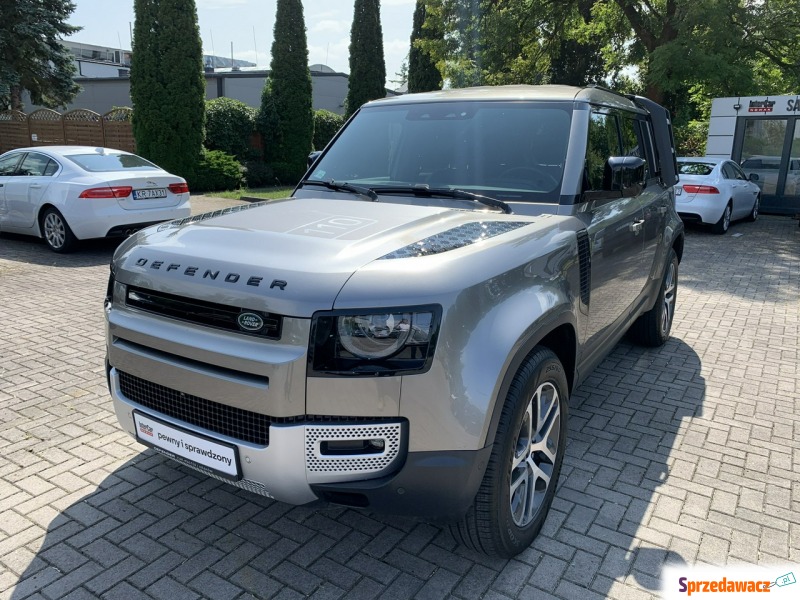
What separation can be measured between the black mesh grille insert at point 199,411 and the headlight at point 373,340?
340 millimetres

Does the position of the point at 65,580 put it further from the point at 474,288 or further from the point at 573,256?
the point at 573,256

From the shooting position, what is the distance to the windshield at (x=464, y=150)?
3527 mm

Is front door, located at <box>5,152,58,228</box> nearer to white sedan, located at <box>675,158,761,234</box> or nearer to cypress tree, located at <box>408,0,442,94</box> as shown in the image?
white sedan, located at <box>675,158,761,234</box>

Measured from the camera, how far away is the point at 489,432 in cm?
237

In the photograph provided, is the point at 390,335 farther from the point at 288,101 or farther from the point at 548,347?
the point at 288,101

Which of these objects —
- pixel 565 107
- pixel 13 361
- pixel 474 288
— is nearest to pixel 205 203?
pixel 13 361

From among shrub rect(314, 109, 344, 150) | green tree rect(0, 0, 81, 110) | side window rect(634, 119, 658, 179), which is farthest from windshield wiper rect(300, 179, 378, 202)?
green tree rect(0, 0, 81, 110)

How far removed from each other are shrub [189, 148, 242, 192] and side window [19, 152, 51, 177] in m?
8.22

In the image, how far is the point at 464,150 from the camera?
12.2ft

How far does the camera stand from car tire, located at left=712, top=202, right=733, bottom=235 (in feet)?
43.2

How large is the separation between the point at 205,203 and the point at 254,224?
1323 centimetres

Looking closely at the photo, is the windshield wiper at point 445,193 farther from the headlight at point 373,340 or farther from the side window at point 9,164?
the side window at point 9,164

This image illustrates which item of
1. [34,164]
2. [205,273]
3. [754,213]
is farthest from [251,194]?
[205,273]

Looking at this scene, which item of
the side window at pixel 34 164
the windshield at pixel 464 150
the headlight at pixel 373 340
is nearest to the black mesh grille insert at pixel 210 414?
the headlight at pixel 373 340
